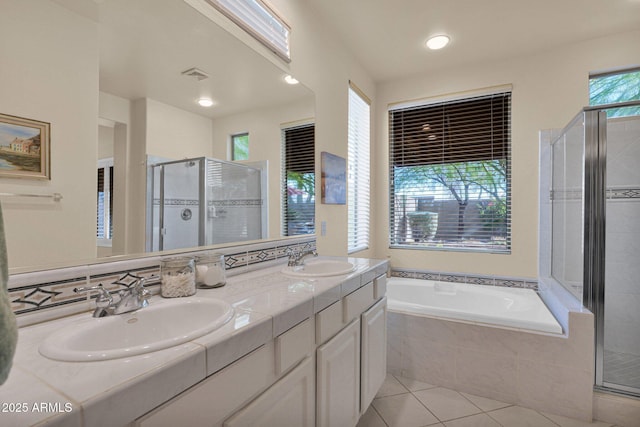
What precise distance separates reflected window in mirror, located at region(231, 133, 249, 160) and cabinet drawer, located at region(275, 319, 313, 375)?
2.94 ft

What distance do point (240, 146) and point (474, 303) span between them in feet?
7.72

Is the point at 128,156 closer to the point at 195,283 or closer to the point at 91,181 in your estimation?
the point at 91,181

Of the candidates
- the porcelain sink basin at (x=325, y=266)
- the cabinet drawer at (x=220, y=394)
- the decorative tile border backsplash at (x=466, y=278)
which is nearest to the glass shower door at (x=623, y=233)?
the decorative tile border backsplash at (x=466, y=278)

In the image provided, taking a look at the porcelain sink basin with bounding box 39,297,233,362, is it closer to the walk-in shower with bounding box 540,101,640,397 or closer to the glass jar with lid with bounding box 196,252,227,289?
the glass jar with lid with bounding box 196,252,227,289

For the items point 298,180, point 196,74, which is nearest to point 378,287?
point 298,180

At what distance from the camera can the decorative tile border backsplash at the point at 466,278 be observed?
2.70m

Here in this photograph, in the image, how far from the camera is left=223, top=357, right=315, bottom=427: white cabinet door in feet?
2.67

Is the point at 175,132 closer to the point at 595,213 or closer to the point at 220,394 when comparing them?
the point at 220,394

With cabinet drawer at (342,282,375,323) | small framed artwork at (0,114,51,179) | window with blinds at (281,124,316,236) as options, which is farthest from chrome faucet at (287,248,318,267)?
small framed artwork at (0,114,51,179)

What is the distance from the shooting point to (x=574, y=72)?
252 centimetres

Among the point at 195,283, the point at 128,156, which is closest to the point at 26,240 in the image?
the point at 128,156

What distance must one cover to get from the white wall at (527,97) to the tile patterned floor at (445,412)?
1180mm

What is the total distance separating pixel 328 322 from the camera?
1.24 m

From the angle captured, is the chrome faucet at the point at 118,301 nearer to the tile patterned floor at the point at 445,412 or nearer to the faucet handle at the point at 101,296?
the faucet handle at the point at 101,296
